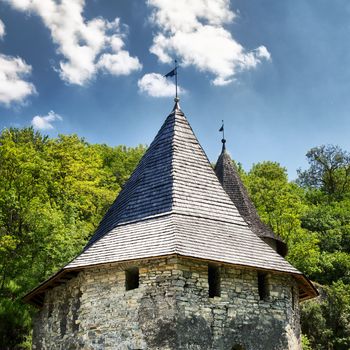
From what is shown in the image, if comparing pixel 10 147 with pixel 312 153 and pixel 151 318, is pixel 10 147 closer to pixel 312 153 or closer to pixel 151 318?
pixel 151 318

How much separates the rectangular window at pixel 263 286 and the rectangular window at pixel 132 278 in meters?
3.08

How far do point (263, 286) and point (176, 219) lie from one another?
2.76 meters

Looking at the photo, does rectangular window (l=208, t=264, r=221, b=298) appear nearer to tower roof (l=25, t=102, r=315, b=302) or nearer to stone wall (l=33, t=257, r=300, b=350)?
stone wall (l=33, t=257, r=300, b=350)

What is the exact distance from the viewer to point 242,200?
62.4 ft

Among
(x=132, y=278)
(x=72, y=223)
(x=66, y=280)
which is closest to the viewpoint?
(x=132, y=278)

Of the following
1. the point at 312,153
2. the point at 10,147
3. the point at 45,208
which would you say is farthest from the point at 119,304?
the point at 312,153

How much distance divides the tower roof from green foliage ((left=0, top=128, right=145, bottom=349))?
6.20m

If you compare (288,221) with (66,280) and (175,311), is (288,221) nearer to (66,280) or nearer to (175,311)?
(66,280)

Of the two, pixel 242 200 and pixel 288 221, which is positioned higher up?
pixel 288 221

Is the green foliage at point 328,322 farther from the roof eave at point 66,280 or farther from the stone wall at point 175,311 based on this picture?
the stone wall at point 175,311

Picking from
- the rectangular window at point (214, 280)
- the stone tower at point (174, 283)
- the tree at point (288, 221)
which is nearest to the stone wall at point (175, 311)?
the stone tower at point (174, 283)

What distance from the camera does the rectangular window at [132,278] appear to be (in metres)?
12.8

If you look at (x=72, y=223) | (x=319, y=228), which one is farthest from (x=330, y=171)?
(x=72, y=223)

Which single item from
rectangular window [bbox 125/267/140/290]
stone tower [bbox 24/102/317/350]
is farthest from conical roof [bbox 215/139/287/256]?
rectangular window [bbox 125/267/140/290]
